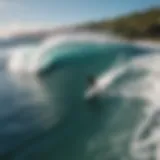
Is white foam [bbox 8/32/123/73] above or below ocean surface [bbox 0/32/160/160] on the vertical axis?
above

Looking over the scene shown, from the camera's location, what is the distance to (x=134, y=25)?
1.65 m

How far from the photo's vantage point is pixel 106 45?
1.62m

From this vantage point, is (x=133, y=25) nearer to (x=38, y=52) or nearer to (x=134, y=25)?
(x=134, y=25)

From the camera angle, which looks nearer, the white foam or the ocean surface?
the ocean surface

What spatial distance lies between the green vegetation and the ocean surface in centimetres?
5

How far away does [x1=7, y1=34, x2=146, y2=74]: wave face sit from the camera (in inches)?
63.3

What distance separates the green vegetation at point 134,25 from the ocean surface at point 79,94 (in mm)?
54

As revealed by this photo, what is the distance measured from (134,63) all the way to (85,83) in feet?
0.91

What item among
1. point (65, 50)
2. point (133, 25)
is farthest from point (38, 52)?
point (133, 25)

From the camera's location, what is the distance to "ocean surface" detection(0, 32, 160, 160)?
1450 mm

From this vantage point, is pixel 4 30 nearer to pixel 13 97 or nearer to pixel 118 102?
pixel 13 97

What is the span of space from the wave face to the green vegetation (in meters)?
0.05

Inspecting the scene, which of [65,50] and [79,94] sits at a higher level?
[65,50]

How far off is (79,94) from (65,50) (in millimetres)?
245
